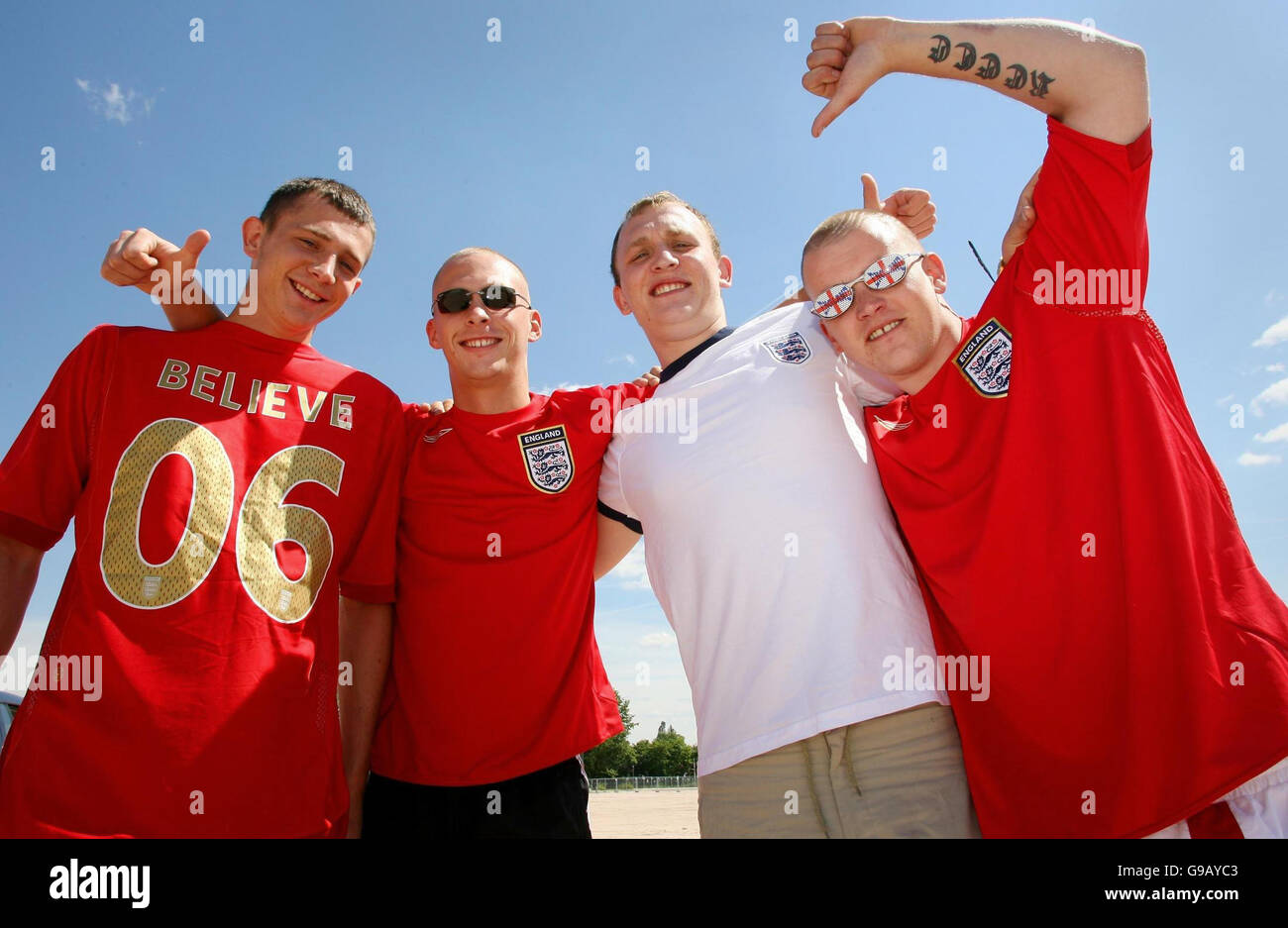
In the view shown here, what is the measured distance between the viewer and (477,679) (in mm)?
4070

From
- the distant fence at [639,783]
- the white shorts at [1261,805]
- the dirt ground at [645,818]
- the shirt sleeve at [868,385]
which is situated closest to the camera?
the white shorts at [1261,805]

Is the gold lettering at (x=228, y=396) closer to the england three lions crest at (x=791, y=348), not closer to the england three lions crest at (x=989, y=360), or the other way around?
the england three lions crest at (x=791, y=348)

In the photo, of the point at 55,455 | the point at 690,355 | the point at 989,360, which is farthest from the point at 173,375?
the point at 989,360

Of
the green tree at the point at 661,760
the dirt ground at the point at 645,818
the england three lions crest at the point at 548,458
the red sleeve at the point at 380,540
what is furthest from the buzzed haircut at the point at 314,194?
the green tree at the point at 661,760

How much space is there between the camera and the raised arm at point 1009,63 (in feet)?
9.34

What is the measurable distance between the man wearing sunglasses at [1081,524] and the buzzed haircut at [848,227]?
1.60ft

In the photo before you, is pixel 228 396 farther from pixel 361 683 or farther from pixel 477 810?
pixel 477 810

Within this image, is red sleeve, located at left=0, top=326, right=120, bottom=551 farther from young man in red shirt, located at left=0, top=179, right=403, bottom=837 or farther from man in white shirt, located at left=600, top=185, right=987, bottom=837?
man in white shirt, located at left=600, top=185, right=987, bottom=837

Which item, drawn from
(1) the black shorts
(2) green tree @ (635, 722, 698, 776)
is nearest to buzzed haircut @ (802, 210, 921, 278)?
(1) the black shorts

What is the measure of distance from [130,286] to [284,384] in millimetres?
759

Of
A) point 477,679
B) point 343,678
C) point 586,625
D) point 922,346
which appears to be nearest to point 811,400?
point 922,346

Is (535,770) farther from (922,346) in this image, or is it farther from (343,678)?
(922,346)

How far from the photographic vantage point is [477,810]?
4051 millimetres
